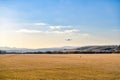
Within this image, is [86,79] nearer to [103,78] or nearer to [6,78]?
[103,78]

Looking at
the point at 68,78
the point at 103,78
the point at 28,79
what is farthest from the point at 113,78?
the point at 28,79

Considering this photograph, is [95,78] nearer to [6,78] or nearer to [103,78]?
[103,78]

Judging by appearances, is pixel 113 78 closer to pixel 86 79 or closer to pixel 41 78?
pixel 86 79

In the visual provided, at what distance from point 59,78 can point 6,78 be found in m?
7.70

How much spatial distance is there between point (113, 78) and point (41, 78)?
10352 mm

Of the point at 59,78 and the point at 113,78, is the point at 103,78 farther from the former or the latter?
the point at 59,78

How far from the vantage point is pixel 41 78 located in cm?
3756

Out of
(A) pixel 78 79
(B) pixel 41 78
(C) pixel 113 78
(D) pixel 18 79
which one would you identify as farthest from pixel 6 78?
(C) pixel 113 78

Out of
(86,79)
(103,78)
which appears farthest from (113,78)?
(86,79)

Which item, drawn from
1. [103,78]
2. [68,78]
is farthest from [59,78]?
[103,78]

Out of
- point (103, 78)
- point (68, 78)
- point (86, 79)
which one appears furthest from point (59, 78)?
point (103, 78)

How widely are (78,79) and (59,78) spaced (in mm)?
2961

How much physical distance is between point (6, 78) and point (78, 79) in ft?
34.3

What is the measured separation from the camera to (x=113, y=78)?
3619 centimetres
